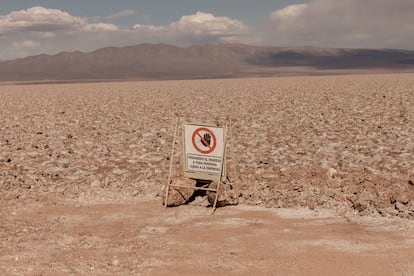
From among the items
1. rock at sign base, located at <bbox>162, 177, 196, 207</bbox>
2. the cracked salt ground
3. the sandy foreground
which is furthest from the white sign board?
the cracked salt ground

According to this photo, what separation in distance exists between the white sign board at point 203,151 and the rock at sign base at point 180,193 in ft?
0.48

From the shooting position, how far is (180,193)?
Result: 8141 mm

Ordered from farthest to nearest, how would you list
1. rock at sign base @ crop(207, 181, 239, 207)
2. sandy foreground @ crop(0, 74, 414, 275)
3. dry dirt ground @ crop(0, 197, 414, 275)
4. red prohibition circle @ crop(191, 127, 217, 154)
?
red prohibition circle @ crop(191, 127, 217, 154), rock at sign base @ crop(207, 181, 239, 207), sandy foreground @ crop(0, 74, 414, 275), dry dirt ground @ crop(0, 197, 414, 275)

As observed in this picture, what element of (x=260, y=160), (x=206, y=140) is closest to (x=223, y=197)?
(x=206, y=140)

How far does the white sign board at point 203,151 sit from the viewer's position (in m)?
8.08

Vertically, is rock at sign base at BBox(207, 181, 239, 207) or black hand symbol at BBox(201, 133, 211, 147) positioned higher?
black hand symbol at BBox(201, 133, 211, 147)

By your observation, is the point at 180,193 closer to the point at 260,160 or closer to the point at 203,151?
the point at 203,151

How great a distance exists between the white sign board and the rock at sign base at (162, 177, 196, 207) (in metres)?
0.15

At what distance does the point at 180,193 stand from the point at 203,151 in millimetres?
814

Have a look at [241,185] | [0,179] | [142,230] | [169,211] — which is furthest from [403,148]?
[0,179]

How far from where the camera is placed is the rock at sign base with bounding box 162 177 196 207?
8.07 metres

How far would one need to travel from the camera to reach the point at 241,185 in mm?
9094

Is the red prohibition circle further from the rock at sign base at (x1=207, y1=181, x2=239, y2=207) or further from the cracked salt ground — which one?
the cracked salt ground

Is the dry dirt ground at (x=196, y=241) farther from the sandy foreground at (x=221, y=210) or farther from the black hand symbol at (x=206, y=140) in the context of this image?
the black hand symbol at (x=206, y=140)
